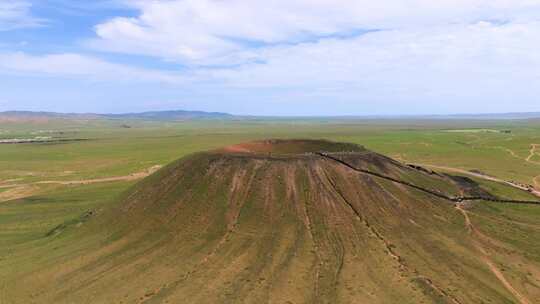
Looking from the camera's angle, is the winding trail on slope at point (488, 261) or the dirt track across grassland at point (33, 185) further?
the dirt track across grassland at point (33, 185)

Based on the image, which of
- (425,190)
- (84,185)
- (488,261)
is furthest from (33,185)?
(488,261)

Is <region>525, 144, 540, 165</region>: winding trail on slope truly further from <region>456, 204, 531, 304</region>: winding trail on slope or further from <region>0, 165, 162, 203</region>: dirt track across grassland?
<region>0, 165, 162, 203</region>: dirt track across grassland

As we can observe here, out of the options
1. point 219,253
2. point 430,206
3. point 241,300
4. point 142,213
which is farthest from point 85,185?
point 430,206

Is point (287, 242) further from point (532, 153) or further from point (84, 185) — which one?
point (532, 153)

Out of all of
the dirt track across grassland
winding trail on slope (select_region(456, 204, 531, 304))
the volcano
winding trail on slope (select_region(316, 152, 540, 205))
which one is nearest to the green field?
the dirt track across grassland

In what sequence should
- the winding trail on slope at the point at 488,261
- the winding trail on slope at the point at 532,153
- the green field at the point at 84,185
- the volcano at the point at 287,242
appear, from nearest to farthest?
the winding trail on slope at the point at 488,261 < the volcano at the point at 287,242 < the green field at the point at 84,185 < the winding trail on slope at the point at 532,153

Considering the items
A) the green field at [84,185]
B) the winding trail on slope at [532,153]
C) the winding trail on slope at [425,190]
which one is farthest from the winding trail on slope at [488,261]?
the winding trail on slope at [532,153]

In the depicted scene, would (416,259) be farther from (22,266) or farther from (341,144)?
(22,266)

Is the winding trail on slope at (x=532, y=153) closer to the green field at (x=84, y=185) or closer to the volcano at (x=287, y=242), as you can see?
the green field at (x=84, y=185)
